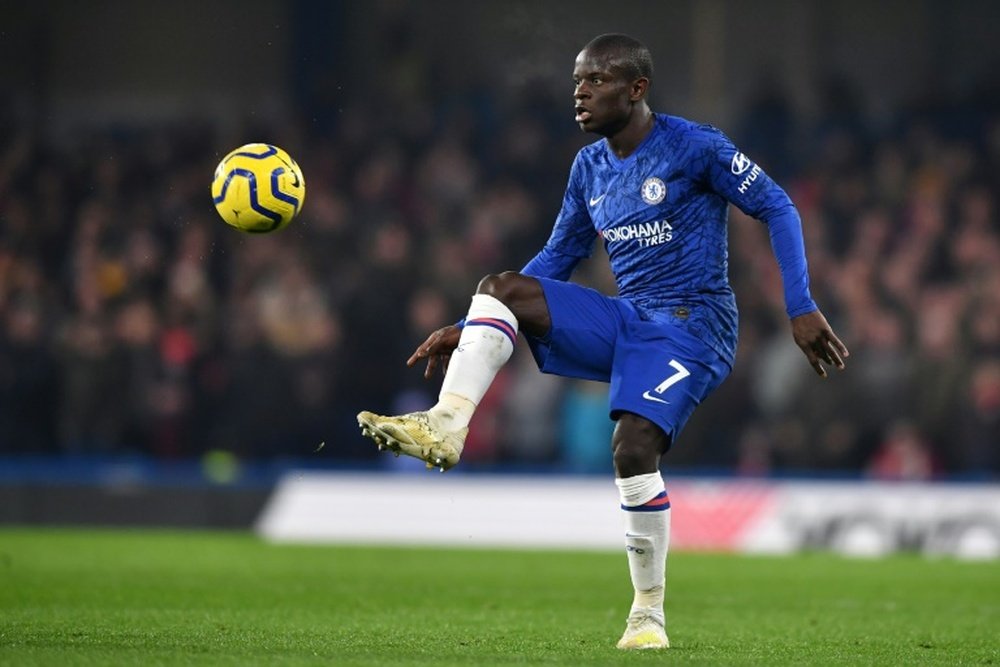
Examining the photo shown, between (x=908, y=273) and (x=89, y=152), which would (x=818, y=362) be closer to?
(x=908, y=273)

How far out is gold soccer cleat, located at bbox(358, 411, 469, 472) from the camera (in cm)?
604

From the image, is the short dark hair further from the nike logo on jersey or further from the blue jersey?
the nike logo on jersey

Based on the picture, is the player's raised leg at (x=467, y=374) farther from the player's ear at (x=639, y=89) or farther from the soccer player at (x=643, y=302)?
the player's ear at (x=639, y=89)

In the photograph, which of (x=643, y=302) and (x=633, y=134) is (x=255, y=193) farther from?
(x=643, y=302)

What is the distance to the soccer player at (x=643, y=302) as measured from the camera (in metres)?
6.61

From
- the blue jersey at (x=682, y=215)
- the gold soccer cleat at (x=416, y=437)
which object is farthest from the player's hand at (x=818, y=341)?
the gold soccer cleat at (x=416, y=437)

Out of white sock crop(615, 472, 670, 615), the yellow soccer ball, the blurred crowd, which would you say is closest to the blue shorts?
white sock crop(615, 472, 670, 615)

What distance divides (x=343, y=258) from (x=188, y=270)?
152cm

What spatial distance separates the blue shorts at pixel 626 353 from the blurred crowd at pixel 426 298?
8659mm

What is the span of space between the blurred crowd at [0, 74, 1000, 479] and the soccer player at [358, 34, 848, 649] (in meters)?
8.55

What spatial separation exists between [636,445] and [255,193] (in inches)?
78.1

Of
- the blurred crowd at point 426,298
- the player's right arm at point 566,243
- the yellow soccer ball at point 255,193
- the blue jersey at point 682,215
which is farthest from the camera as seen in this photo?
the blurred crowd at point 426,298

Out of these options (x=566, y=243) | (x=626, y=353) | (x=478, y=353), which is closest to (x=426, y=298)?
(x=566, y=243)

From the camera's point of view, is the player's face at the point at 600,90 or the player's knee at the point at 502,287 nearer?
the player's knee at the point at 502,287
